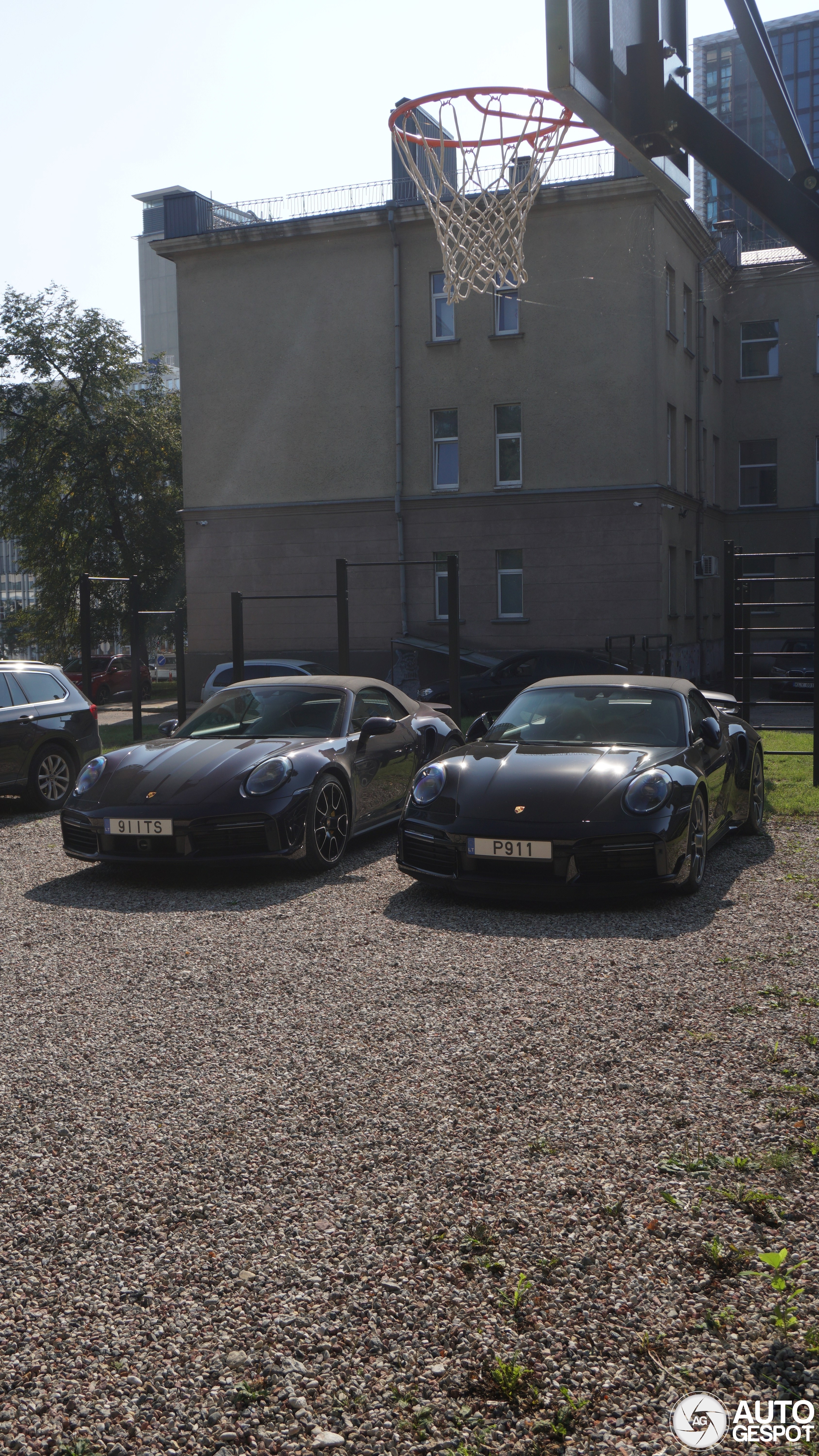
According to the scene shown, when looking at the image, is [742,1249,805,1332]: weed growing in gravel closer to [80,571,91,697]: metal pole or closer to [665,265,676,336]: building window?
[80,571,91,697]: metal pole

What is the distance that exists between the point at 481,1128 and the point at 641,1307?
103cm

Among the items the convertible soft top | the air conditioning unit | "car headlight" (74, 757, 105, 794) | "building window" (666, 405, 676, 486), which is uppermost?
"building window" (666, 405, 676, 486)

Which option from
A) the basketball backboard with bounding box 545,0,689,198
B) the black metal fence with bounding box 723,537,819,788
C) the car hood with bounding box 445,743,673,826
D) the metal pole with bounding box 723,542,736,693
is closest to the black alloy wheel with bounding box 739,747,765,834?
the black metal fence with bounding box 723,537,819,788

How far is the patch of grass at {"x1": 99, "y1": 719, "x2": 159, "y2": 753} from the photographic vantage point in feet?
57.6

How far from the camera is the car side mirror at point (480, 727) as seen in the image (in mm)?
8445

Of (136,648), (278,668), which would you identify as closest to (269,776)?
(136,648)

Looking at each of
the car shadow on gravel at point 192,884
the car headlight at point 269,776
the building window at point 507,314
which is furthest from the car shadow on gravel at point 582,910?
the building window at point 507,314

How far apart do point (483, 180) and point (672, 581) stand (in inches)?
660

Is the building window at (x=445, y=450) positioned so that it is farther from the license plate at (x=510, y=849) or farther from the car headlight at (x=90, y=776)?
the license plate at (x=510, y=849)

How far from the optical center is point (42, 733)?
11.0 metres

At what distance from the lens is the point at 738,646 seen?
12.4 m

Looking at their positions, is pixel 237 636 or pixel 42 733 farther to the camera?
pixel 237 636

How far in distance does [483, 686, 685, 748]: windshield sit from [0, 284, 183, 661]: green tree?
31760 millimetres

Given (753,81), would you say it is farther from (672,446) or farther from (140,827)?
(140,827)
